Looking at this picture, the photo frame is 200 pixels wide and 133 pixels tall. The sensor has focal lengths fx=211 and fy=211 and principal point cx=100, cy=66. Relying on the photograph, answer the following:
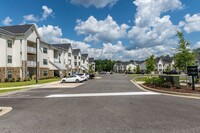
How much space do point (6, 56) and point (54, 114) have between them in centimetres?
3006

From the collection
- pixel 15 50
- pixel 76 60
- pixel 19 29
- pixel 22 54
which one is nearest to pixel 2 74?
pixel 15 50

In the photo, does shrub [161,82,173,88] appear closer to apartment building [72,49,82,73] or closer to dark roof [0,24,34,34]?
dark roof [0,24,34,34]

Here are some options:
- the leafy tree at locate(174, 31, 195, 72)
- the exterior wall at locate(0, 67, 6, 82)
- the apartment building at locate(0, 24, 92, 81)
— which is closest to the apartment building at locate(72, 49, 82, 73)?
the apartment building at locate(0, 24, 92, 81)

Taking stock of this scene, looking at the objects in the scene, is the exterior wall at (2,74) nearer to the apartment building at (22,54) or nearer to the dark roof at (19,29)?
the apartment building at (22,54)

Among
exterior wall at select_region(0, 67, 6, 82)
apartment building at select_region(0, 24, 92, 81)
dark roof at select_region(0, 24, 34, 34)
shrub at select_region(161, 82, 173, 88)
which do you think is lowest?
shrub at select_region(161, 82, 173, 88)

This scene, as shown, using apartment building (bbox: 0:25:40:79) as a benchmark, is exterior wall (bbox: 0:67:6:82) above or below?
below

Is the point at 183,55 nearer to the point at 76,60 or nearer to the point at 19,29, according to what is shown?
the point at 19,29

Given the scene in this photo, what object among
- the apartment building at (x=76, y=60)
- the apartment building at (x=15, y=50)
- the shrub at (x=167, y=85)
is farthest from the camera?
the apartment building at (x=76, y=60)

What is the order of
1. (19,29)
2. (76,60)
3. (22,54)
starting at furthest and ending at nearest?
(76,60)
(19,29)
(22,54)

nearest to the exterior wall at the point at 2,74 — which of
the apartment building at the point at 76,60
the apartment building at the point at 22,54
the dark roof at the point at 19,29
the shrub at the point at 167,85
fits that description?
the apartment building at the point at 22,54

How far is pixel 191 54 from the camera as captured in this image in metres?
23.8

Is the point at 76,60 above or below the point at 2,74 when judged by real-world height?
above

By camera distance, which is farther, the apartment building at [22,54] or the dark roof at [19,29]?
the dark roof at [19,29]

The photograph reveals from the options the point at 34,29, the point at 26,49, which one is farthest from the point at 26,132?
the point at 34,29
